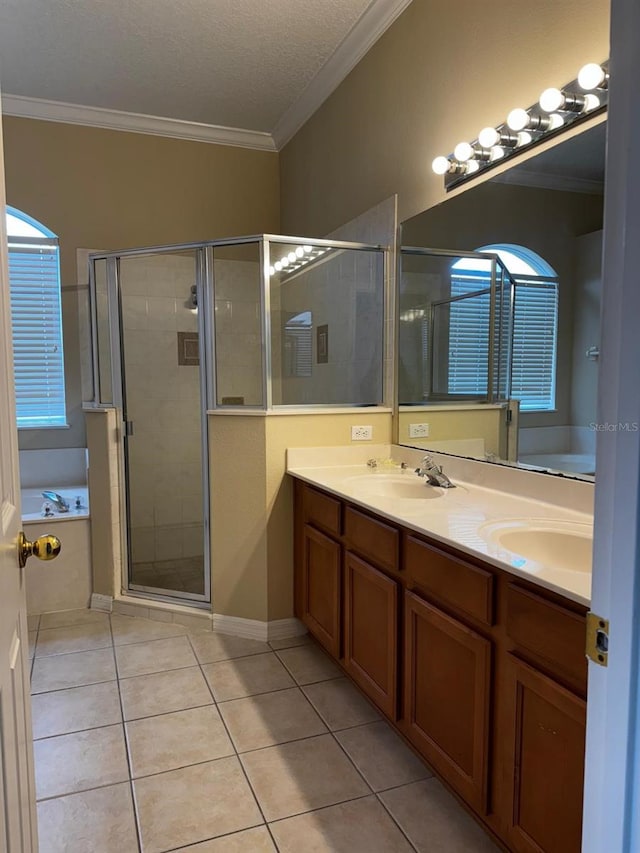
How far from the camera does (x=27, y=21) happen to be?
109 inches

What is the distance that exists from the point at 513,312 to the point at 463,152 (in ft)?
2.16

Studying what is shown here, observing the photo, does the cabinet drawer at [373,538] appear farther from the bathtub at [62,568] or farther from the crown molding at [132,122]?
the crown molding at [132,122]

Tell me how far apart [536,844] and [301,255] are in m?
2.48

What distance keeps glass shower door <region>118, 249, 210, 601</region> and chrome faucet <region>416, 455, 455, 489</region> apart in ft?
4.04

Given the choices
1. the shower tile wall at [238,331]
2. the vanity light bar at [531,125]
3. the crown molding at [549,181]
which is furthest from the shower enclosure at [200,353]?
the crown molding at [549,181]

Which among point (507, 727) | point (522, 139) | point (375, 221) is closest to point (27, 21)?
point (375, 221)

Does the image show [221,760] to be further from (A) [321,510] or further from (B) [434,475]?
(B) [434,475]

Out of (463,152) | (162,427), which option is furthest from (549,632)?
(162,427)

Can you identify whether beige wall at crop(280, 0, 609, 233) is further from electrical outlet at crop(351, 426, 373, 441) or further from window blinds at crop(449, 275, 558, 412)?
electrical outlet at crop(351, 426, 373, 441)

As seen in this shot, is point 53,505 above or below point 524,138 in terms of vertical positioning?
below

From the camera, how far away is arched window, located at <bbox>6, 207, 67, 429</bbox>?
3.74 metres

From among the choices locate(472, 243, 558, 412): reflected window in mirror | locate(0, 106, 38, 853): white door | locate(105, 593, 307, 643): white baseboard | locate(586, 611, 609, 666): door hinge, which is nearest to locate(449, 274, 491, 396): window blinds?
locate(472, 243, 558, 412): reflected window in mirror

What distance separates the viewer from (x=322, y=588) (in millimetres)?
2535

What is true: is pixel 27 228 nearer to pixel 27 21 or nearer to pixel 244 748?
pixel 27 21
